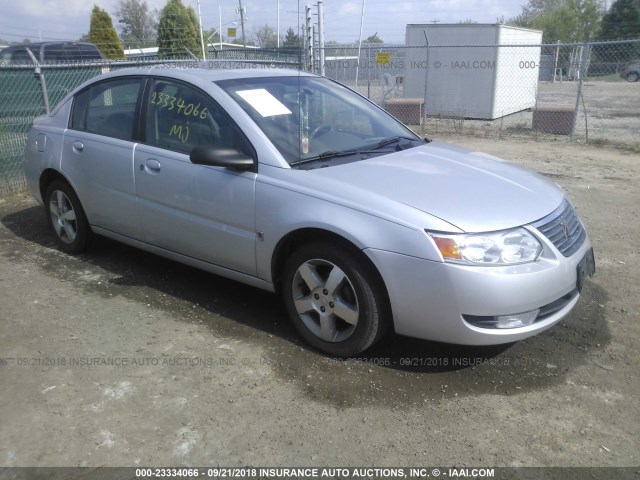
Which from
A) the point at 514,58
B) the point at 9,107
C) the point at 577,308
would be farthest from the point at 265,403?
the point at 514,58

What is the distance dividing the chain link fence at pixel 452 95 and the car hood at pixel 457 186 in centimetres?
551

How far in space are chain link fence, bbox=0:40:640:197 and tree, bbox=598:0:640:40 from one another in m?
25.8

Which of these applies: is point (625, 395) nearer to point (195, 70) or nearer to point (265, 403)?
point (265, 403)

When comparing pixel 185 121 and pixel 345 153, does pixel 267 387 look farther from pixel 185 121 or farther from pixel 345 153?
pixel 185 121

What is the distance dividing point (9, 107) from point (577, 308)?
701 centimetres

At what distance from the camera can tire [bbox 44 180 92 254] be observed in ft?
16.7

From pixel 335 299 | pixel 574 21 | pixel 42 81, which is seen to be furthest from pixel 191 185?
pixel 574 21

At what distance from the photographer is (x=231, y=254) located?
12.7ft

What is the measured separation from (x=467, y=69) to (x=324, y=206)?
14.0m

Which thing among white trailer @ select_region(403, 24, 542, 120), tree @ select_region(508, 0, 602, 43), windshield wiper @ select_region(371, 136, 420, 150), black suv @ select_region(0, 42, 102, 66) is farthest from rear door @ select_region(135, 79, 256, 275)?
tree @ select_region(508, 0, 602, 43)

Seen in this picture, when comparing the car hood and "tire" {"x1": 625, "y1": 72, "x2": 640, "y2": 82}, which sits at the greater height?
the car hood

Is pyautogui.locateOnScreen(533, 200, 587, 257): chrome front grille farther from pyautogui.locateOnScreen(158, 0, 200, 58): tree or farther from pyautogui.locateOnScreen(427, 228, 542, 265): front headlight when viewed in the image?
pyautogui.locateOnScreen(158, 0, 200, 58): tree

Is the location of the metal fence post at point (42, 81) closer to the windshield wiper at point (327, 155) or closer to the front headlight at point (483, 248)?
the windshield wiper at point (327, 155)

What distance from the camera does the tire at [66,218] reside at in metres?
5.09
